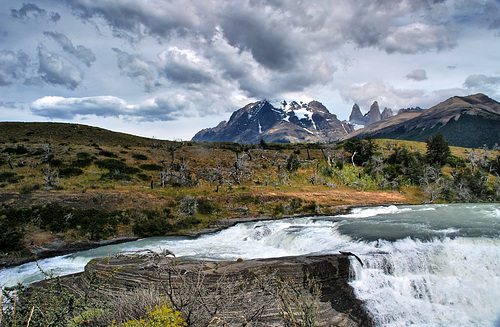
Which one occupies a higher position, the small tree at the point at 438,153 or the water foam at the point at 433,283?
the small tree at the point at 438,153

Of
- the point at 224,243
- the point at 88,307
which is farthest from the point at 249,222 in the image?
the point at 88,307

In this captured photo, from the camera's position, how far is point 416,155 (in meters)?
55.1

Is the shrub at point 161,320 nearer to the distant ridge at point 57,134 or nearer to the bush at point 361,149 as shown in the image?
the bush at point 361,149

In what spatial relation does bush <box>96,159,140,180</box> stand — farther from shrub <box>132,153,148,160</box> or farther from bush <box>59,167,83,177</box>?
shrub <box>132,153,148,160</box>

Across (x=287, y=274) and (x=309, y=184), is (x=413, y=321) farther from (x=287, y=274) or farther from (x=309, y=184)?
(x=309, y=184)

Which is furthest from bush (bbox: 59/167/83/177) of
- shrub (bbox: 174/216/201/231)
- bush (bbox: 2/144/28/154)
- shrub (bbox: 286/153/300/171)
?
shrub (bbox: 286/153/300/171)

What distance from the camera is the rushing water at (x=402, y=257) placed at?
36.1ft

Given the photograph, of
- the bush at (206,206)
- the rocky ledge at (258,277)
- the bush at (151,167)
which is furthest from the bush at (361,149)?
the rocky ledge at (258,277)

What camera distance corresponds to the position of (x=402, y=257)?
13.6 metres

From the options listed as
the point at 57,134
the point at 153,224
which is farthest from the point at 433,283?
the point at 57,134

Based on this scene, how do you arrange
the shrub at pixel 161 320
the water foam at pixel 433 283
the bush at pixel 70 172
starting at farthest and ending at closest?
the bush at pixel 70 172, the water foam at pixel 433 283, the shrub at pixel 161 320

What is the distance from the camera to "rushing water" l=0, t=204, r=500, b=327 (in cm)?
1101

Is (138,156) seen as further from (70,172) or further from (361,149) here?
(361,149)

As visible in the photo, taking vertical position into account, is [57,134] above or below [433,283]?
above
